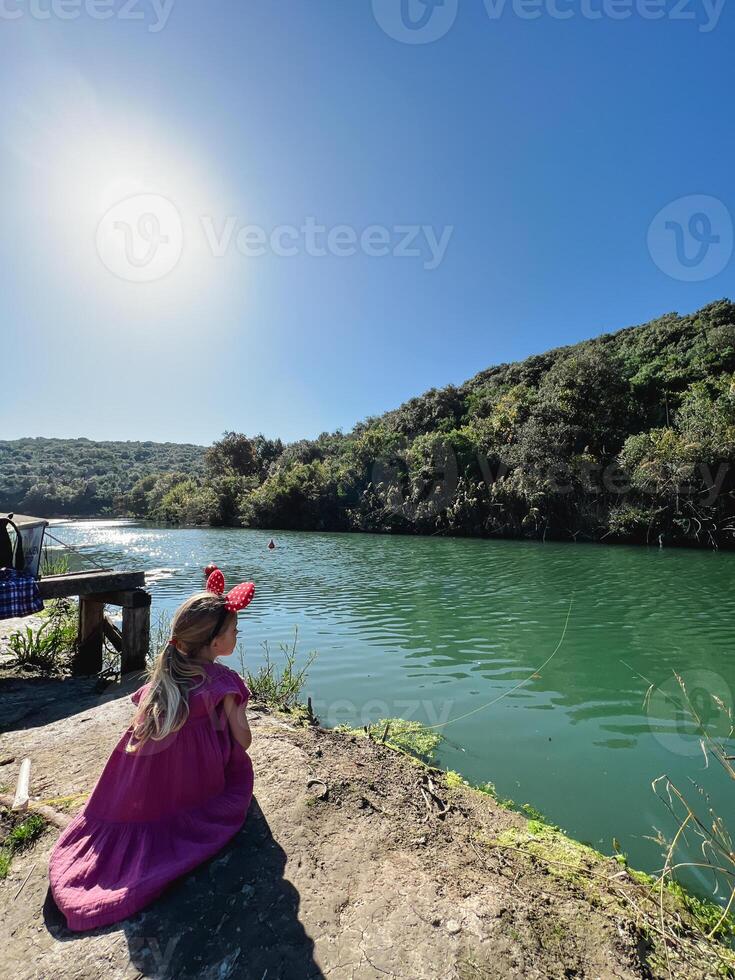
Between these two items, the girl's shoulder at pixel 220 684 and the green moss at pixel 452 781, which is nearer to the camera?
the girl's shoulder at pixel 220 684

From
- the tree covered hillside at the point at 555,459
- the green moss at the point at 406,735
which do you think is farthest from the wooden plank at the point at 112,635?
the tree covered hillside at the point at 555,459

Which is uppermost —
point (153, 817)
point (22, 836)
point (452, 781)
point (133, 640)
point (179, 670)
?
point (179, 670)

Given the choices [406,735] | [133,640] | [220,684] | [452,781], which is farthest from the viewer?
[133,640]

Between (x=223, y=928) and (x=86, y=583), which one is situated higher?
(x=86, y=583)

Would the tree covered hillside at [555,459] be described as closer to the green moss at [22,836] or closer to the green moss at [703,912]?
the green moss at [703,912]

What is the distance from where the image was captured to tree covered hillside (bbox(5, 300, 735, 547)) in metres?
24.7

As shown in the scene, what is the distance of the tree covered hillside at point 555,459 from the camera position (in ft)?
81.1

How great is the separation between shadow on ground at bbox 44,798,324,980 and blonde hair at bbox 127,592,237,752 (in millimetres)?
679

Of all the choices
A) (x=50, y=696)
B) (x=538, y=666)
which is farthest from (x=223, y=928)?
(x=538, y=666)

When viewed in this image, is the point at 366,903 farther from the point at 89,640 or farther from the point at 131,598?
the point at 89,640

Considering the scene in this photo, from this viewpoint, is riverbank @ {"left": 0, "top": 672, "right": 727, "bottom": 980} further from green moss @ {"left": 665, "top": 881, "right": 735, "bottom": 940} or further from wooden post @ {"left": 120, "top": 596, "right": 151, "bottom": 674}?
wooden post @ {"left": 120, "top": 596, "right": 151, "bottom": 674}

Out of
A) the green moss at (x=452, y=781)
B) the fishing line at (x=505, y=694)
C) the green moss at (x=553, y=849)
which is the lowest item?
the fishing line at (x=505, y=694)

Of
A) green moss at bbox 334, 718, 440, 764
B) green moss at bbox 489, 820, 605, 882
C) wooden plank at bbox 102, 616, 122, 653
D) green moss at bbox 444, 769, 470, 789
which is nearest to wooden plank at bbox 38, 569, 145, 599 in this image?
wooden plank at bbox 102, 616, 122, 653

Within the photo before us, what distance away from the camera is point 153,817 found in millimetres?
2275
